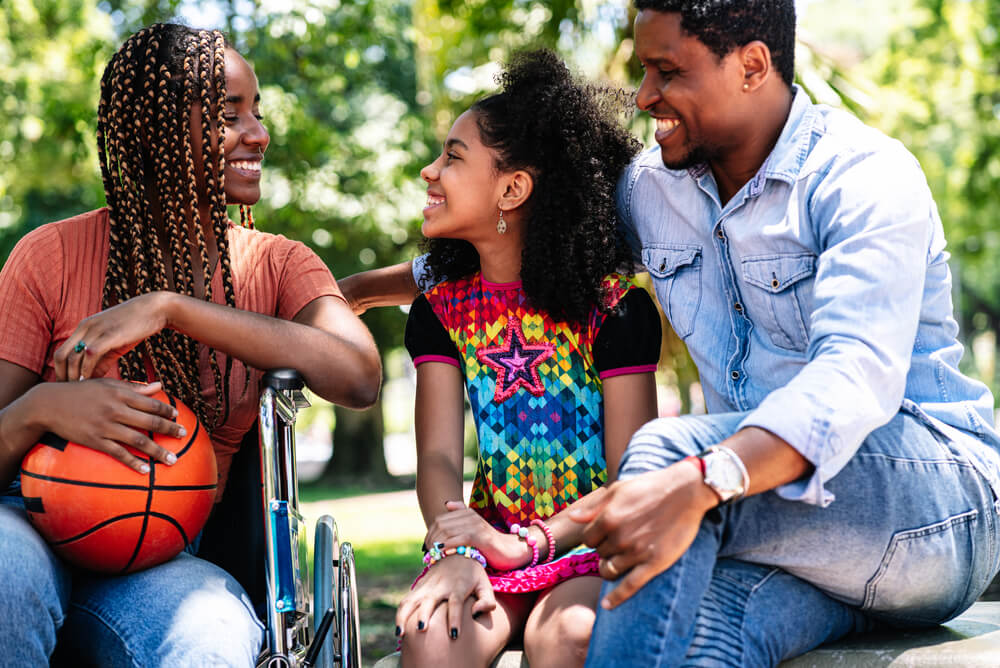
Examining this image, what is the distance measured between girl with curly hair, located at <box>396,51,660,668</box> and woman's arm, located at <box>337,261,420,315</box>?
0.88 feet

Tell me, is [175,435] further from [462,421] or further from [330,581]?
[462,421]

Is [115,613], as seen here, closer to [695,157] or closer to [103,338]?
[103,338]

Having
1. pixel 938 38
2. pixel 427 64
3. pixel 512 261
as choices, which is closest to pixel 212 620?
Answer: pixel 512 261

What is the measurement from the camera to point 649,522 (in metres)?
1.87

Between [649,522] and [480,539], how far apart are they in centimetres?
67

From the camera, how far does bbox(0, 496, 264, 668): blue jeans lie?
6.89 ft

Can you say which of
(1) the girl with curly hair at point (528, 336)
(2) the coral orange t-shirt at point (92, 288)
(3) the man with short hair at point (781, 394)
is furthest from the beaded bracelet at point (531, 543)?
(2) the coral orange t-shirt at point (92, 288)

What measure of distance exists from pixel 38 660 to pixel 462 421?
1.17 metres

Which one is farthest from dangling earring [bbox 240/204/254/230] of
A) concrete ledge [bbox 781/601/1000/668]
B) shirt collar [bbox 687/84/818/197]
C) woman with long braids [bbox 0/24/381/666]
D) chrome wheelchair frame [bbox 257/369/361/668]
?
concrete ledge [bbox 781/601/1000/668]

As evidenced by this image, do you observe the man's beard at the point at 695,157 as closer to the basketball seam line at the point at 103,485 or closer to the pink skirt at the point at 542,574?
the pink skirt at the point at 542,574

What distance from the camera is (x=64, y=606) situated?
7.40 ft

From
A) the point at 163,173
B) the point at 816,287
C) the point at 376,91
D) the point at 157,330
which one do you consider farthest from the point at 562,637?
the point at 376,91

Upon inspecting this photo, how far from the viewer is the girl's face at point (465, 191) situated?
2.86 meters

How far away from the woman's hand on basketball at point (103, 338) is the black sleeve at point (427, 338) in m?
0.73
